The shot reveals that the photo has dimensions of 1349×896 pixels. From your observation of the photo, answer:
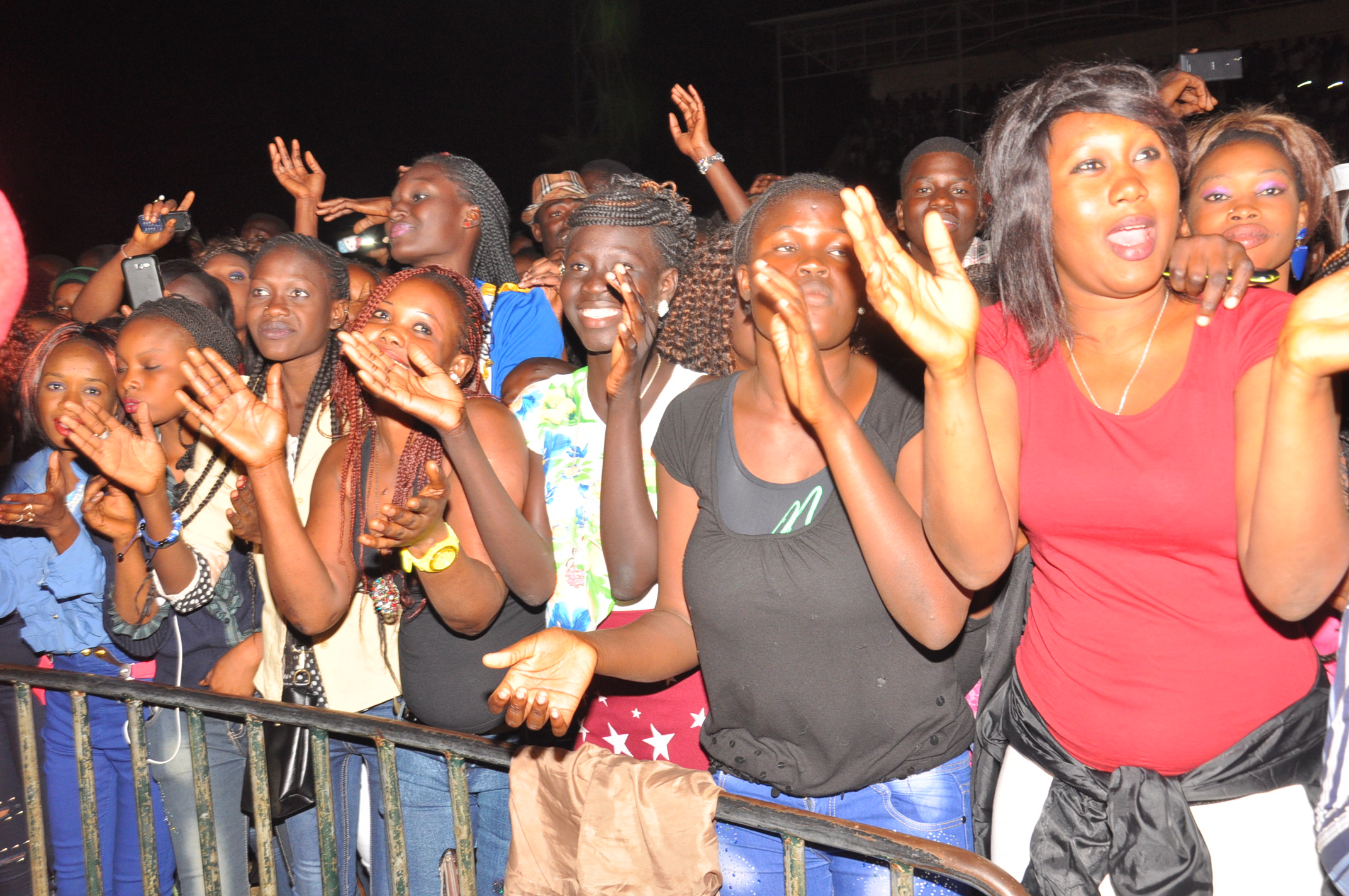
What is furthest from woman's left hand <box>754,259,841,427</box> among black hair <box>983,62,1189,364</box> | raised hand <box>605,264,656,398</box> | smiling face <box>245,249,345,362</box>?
smiling face <box>245,249,345,362</box>

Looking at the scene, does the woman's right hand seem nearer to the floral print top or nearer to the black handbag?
the floral print top

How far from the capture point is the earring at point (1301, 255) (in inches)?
99.4

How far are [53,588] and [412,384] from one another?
1.76 metres

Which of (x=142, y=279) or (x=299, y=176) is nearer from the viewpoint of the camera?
(x=142, y=279)

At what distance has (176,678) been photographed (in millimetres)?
3162

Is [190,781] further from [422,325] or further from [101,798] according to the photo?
[422,325]

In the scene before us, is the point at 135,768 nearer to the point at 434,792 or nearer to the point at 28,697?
the point at 28,697

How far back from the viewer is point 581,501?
271 cm

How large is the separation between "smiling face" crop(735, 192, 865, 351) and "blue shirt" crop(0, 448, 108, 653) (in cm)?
238

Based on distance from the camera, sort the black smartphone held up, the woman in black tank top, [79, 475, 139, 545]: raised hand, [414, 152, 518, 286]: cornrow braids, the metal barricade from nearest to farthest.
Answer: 1. the metal barricade
2. the woman in black tank top
3. [79, 475, 139, 545]: raised hand
4. [414, 152, 518, 286]: cornrow braids
5. the black smartphone held up

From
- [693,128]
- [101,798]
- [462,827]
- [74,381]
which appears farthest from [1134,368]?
[101,798]

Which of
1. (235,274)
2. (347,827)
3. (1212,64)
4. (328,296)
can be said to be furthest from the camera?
(235,274)

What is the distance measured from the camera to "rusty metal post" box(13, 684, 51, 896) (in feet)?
9.50

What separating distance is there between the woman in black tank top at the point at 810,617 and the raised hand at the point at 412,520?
1.39ft
